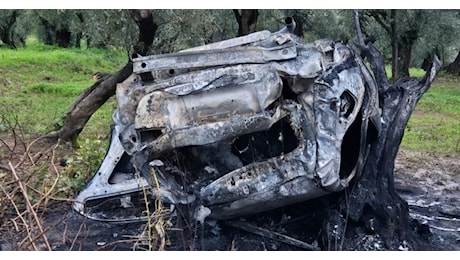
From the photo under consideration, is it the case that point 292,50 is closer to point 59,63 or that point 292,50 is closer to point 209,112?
point 209,112

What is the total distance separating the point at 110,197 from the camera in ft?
20.9

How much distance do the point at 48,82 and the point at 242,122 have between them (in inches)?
609

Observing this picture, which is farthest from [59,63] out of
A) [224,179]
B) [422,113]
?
[224,179]

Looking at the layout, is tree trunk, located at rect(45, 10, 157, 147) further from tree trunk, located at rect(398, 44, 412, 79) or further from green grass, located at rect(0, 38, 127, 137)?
tree trunk, located at rect(398, 44, 412, 79)

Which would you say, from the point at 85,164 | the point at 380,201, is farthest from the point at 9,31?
the point at 380,201

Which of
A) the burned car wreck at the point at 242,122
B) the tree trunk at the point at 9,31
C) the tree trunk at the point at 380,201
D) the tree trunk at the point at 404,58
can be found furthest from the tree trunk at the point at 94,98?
the tree trunk at the point at 9,31

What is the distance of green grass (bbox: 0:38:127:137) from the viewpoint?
13.1m

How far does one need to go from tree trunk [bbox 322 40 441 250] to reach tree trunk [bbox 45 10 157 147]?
436cm

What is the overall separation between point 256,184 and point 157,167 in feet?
2.61

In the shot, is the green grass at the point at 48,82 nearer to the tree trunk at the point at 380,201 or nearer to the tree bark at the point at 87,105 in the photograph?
the tree bark at the point at 87,105

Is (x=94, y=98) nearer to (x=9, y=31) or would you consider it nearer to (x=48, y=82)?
(x=48, y=82)

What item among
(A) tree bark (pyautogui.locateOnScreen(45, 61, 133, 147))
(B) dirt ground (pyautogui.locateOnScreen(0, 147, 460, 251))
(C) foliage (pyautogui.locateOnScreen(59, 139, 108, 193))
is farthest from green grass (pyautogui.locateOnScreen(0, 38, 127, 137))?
(B) dirt ground (pyautogui.locateOnScreen(0, 147, 460, 251))

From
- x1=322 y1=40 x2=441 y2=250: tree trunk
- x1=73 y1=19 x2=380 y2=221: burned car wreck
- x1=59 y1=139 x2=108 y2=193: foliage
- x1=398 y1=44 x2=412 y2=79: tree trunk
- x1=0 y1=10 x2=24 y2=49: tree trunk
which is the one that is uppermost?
x1=73 y1=19 x2=380 y2=221: burned car wreck

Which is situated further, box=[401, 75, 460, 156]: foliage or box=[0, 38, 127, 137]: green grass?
box=[0, 38, 127, 137]: green grass
